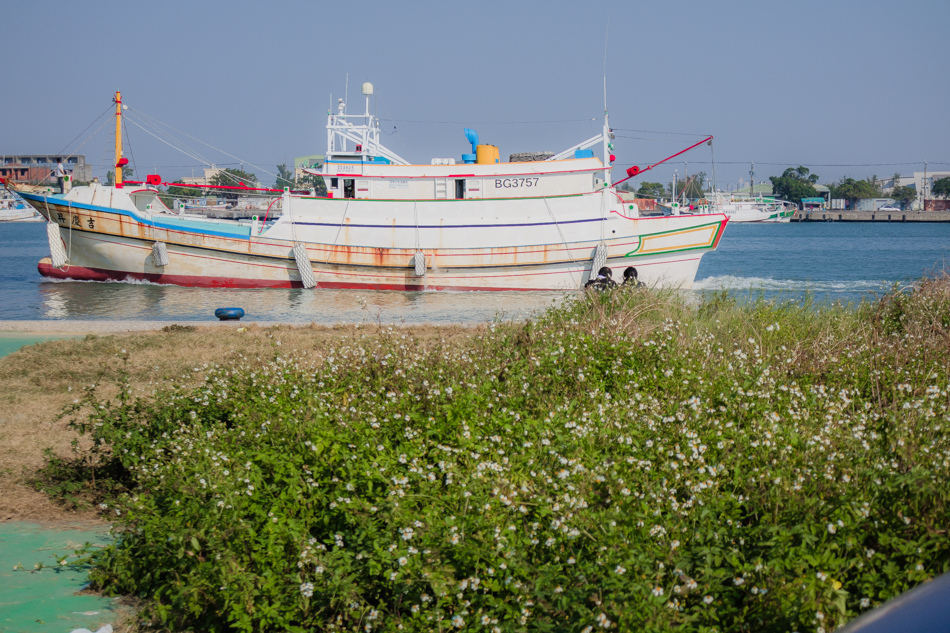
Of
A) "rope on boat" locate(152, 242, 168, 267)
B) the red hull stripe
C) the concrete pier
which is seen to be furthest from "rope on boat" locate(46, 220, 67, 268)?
the concrete pier

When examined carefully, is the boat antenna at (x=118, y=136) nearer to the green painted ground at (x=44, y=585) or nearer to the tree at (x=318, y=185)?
the tree at (x=318, y=185)

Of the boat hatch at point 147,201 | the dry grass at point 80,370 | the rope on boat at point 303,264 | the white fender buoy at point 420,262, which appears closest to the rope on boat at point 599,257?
the white fender buoy at point 420,262

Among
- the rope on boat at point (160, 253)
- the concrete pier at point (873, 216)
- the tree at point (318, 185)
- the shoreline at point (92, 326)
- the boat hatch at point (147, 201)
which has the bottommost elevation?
the shoreline at point (92, 326)

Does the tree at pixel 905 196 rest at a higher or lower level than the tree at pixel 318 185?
higher

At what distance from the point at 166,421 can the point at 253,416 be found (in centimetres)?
80

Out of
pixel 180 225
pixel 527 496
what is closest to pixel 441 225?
pixel 180 225

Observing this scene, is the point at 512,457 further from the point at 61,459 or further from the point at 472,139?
the point at 472,139

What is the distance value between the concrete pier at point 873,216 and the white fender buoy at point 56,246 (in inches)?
4223

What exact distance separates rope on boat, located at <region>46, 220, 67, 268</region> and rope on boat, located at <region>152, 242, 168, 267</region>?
4.10 metres

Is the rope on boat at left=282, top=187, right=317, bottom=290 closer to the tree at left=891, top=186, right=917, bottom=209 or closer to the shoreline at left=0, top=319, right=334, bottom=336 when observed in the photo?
the shoreline at left=0, top=319, right=334, bottom=336

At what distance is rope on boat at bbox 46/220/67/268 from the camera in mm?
24891

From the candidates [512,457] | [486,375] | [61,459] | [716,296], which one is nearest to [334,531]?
[512,457]

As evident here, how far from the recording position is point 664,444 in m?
4.35

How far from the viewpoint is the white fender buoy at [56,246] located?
24938mm
